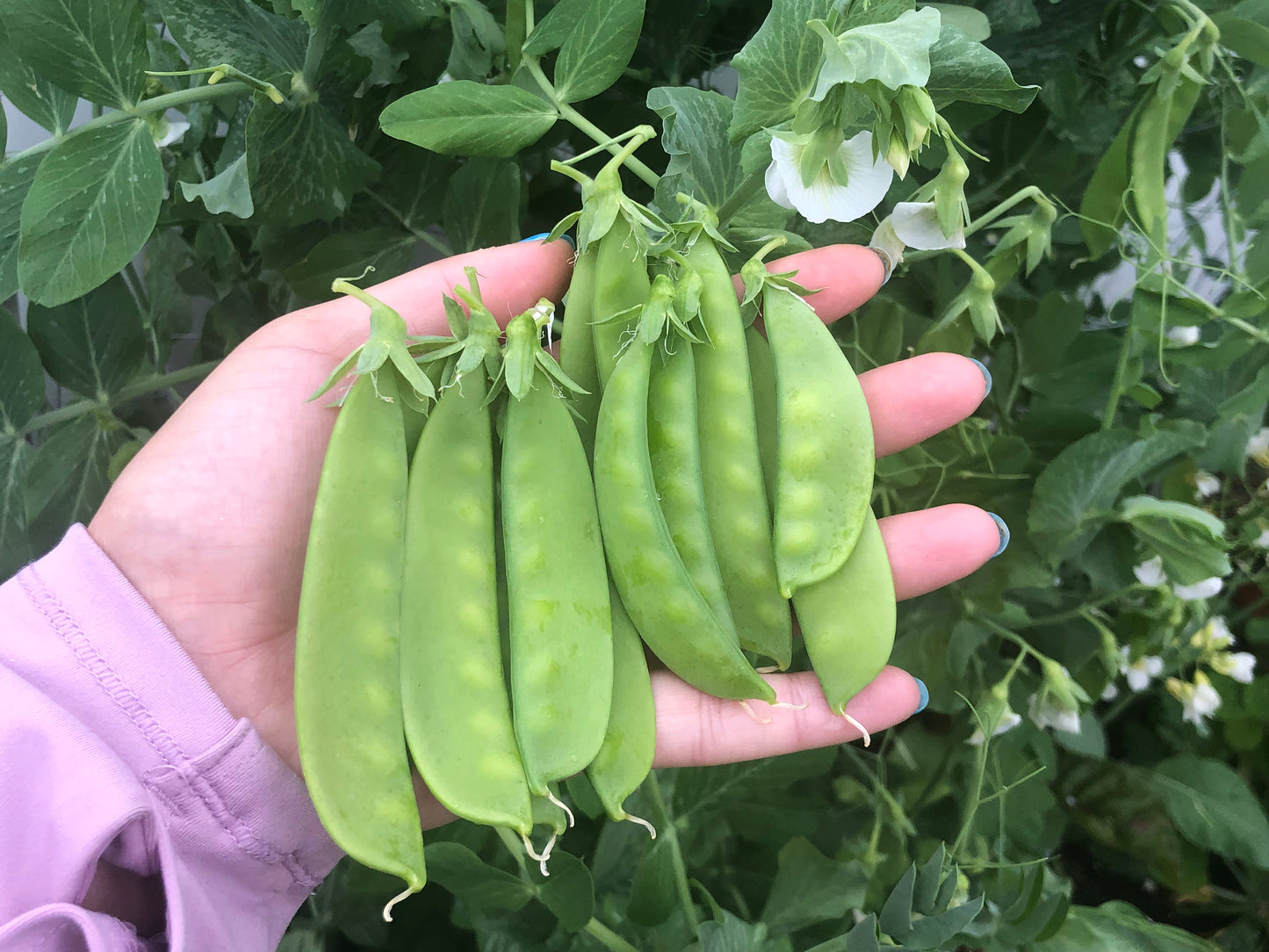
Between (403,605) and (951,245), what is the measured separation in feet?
2.34

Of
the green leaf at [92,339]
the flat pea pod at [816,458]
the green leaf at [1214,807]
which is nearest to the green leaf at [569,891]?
the flat pea pod at [816,458]

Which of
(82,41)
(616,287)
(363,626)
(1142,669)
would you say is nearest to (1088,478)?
(1142,669)

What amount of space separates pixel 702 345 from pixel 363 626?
1.69 ft

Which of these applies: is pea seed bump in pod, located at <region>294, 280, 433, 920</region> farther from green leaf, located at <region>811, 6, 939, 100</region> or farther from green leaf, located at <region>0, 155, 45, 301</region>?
green leaf, located at <region>811, 6, 939, 100</region>

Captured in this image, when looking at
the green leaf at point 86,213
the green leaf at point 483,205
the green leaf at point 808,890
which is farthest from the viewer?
the green leaf at point 808,890

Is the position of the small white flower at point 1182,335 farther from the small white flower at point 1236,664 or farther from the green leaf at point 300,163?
the green leaf at point 300,163

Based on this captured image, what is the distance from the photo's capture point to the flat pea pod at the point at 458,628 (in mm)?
840

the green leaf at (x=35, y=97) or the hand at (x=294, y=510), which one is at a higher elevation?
the green leaf at (x=35, y=97)

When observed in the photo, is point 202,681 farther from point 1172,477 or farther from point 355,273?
point 1172,477

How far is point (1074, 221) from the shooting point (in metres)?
1.27

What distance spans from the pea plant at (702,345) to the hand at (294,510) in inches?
2.9

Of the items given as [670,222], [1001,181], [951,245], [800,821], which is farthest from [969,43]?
[800,821]

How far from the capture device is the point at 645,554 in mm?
916

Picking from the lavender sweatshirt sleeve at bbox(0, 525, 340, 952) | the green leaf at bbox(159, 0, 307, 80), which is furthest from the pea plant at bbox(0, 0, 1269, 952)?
the lavender sweatshirt sleeve at bbox(0, 525, 340, 952)
